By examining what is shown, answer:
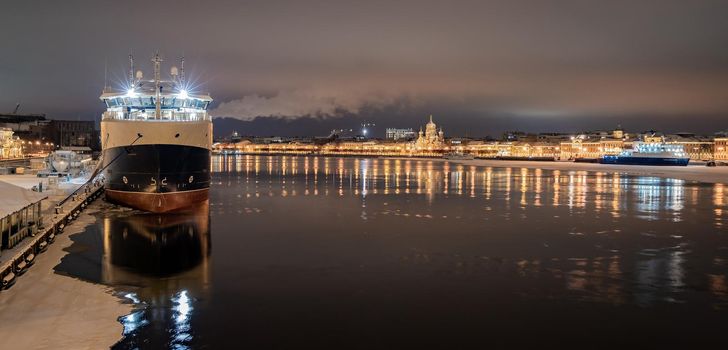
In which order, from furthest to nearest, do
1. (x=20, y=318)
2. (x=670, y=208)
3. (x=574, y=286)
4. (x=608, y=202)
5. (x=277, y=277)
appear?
(x=608, y=202)
(x=670, y=208)
(x=277, y=277)
(x=574, y=286)
(x=20, y=318)

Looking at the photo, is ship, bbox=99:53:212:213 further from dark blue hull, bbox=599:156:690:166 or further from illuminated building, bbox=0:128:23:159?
dark blue hull, bbox=599:156:690:166

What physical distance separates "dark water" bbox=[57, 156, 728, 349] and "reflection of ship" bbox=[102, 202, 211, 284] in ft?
0.27

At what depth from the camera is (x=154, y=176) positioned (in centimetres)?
3075

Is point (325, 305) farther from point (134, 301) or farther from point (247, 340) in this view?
point (134, 301)

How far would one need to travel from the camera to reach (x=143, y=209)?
31219mm

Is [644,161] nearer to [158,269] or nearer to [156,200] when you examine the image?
[156,200]

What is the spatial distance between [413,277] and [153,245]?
34.9ft

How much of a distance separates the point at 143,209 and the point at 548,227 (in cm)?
2126

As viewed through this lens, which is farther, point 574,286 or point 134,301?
point 574,286

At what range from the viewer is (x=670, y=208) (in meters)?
34.5

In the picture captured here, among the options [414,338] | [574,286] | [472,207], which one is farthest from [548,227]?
[414,338]

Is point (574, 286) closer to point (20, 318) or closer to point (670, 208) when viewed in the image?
point (20, 318)

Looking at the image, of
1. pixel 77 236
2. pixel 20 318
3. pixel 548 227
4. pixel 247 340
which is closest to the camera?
pixel 247 340

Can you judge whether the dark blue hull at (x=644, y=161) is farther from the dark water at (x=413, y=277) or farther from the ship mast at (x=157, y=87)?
the ship mast at (x=157, y=87)
